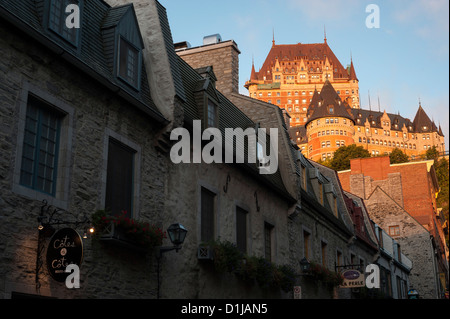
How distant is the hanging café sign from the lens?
910 cm

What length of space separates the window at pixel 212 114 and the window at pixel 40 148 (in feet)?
19.9

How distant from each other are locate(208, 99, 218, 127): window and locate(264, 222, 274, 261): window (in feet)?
14.1

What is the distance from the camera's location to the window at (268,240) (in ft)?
61.2

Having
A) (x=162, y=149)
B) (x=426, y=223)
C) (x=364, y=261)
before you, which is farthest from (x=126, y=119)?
(x=426, y=223)

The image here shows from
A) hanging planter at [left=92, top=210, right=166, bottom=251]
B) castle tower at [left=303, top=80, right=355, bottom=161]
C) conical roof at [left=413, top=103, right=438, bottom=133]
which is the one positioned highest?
conical roof at [left=413, top=103, right=438, bottom=133]

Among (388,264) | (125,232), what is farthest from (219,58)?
(388,264)

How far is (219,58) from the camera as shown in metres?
22.1

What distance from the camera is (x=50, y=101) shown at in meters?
10.1

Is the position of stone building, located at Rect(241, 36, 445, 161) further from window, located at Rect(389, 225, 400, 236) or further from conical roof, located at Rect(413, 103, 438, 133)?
window, located at Rect(389, 225, 400, 236)

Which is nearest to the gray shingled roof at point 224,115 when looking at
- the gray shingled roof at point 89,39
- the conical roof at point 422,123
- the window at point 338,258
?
the gray shingled roof at point 89,39

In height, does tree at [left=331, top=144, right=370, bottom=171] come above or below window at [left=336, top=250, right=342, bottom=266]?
above

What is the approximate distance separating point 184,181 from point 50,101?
481 cm

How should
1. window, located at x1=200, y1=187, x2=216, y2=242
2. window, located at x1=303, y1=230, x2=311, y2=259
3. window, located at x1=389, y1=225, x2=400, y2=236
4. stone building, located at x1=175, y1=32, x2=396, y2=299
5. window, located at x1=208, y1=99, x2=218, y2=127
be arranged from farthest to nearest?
window, located at x1=389, y1=225, x2=400, y2=236, window, located at x1=303, y1=230, x2=311, y2=259, stone building, located at x1=175, y1=32, x2=396, y2=299, window, located at x1=208, y1=99, x2=218, y2=127, window, located at x1=200, y1=187, x2=216, y2=242

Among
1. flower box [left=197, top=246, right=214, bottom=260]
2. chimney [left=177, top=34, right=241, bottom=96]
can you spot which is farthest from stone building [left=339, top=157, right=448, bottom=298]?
flower box [left=197, top=246, right=214, bottom=260]
